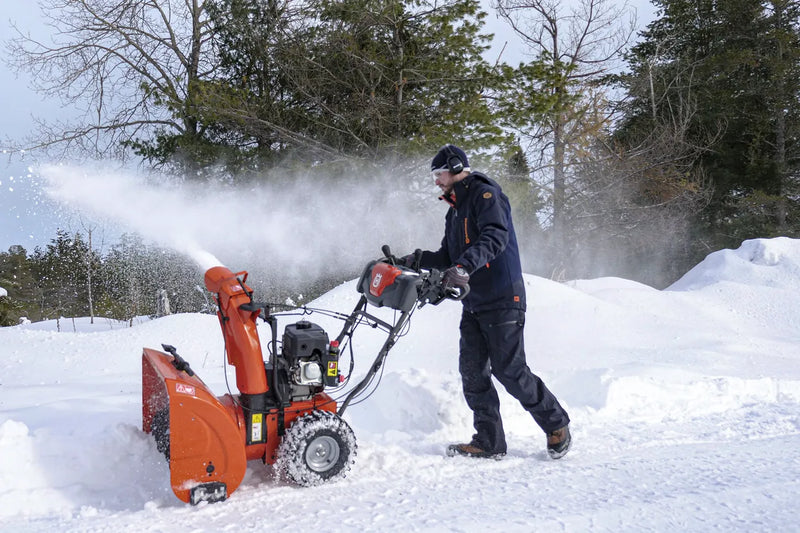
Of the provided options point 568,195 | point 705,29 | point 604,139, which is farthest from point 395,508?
point 705,29

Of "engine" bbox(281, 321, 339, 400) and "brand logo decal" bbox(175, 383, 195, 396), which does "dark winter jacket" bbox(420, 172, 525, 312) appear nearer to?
"engine" bbox(281, 321, 339, 400)

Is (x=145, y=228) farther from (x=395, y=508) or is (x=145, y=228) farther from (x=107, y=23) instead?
(x=107, y=23)

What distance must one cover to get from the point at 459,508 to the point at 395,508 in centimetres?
28

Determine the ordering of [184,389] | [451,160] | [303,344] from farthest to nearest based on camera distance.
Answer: [451,160], [303,344], [184,389]

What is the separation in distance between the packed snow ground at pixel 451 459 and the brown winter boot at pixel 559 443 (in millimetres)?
53

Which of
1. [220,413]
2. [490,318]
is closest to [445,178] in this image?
[490,318]

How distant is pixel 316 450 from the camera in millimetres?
2787

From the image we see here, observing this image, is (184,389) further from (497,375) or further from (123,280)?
(123,280)

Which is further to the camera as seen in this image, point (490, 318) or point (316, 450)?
point (490, 318)

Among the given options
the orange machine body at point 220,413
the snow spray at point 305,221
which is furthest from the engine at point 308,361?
the snow spray at point 305,221

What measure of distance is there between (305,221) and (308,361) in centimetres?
1053

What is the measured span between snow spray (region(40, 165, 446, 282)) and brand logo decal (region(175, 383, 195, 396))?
1036 cm

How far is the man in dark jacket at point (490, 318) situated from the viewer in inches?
125

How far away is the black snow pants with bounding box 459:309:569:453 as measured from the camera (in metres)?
3.17
